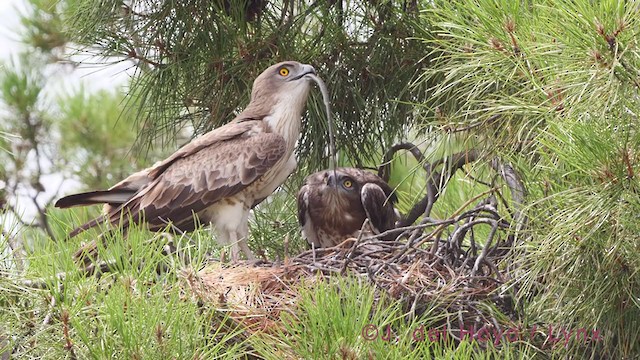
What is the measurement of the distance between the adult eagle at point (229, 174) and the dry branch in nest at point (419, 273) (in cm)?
73

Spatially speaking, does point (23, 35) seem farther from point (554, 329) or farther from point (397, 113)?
point (554, 329)

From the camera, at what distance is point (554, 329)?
3871 mm

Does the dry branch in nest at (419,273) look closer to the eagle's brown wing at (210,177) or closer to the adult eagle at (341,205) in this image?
the eagle's brown wing at (210,177)

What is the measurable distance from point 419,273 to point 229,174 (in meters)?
1.41

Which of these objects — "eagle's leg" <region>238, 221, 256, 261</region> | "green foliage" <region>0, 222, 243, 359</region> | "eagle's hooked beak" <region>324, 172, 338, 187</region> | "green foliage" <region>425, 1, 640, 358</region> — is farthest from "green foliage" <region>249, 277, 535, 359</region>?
"eagle's hooked beak" <region>324, 172, 338, 187</region>

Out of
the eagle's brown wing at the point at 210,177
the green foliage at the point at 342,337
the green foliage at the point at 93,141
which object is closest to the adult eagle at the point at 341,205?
the eagle's brown wing at the point at 210,177

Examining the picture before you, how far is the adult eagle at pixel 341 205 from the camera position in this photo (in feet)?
19.3

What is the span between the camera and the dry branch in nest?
422 cm

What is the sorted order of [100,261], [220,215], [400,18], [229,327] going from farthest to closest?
[220,215] < [400,18] < [229,327] < [100,261]

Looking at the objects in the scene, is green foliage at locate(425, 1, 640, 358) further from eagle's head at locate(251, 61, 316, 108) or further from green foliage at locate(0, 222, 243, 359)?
eagle's head at locate(251, 61, 316, 108)

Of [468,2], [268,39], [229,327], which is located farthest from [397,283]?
[268,39]

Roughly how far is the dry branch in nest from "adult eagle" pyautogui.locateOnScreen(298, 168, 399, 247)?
976 mm

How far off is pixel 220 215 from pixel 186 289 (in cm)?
180

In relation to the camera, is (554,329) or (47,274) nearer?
(47,274)
